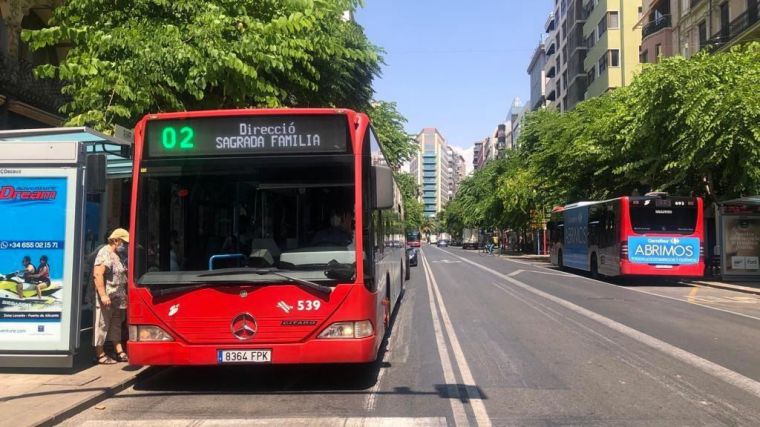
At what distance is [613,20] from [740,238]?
38.3 metres

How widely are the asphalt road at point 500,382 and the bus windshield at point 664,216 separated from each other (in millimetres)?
9759

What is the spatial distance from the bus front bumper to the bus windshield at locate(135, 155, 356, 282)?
2.54 ft

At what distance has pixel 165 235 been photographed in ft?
22.9

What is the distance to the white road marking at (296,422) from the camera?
5.77 m

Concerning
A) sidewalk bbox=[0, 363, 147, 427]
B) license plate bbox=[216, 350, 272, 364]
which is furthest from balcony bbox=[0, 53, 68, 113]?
license plate bbox=[216, 350, 272, 364]

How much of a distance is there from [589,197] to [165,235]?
3116cm

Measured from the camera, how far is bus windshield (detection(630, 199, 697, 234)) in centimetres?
2261

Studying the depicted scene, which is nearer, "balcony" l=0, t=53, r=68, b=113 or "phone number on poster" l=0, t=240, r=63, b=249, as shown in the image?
"phone number on poster" l=0, t=240, r=63, b=249

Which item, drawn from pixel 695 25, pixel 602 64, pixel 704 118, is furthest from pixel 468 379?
pixel 602 64

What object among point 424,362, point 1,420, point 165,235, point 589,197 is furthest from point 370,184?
point 589,197

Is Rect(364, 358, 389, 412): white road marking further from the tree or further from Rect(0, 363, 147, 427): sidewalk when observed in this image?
the tree

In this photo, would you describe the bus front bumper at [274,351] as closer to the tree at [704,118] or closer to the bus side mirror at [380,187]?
the bus side mirror at [380,187]

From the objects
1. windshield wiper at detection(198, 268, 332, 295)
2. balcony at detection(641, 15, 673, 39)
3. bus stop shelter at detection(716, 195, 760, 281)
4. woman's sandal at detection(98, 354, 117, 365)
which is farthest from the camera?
balcony at detection(641, 15, 673, 39)

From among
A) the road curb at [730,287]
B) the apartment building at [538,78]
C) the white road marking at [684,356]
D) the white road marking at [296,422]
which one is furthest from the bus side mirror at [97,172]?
the apartment building at [538,78]
